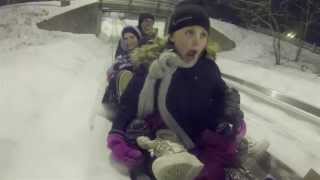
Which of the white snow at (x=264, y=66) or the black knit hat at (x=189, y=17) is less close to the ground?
the black knit hat at (x=189, y=17)

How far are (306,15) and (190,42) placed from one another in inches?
623

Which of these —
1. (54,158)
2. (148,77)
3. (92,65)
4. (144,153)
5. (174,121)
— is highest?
(148,77)

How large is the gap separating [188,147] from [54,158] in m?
1.28

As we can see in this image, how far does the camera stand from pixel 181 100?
379 cm

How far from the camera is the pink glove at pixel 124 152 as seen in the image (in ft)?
12.0

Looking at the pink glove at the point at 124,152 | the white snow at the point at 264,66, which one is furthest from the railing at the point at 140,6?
the pink glove at the point at 124,152

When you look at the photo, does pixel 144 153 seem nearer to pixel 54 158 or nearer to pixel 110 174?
pixel 110 174

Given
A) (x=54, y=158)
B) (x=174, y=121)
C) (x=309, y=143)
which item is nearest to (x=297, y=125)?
(x=309, y=143)

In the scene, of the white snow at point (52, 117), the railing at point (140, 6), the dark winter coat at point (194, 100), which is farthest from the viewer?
the railing at point (140, 6)

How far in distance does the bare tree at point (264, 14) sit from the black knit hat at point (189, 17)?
13.9 metres

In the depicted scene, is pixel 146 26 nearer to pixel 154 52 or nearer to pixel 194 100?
pixel 154 52

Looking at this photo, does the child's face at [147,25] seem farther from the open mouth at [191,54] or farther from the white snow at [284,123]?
the open mouth at [191,54]

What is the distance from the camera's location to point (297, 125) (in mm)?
6480

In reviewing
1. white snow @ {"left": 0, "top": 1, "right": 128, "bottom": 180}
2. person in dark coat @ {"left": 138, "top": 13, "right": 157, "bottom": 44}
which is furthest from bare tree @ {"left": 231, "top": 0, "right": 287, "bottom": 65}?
white snow @ {"left": 0, "top": 1, "right": 128, "bottom": 180}
